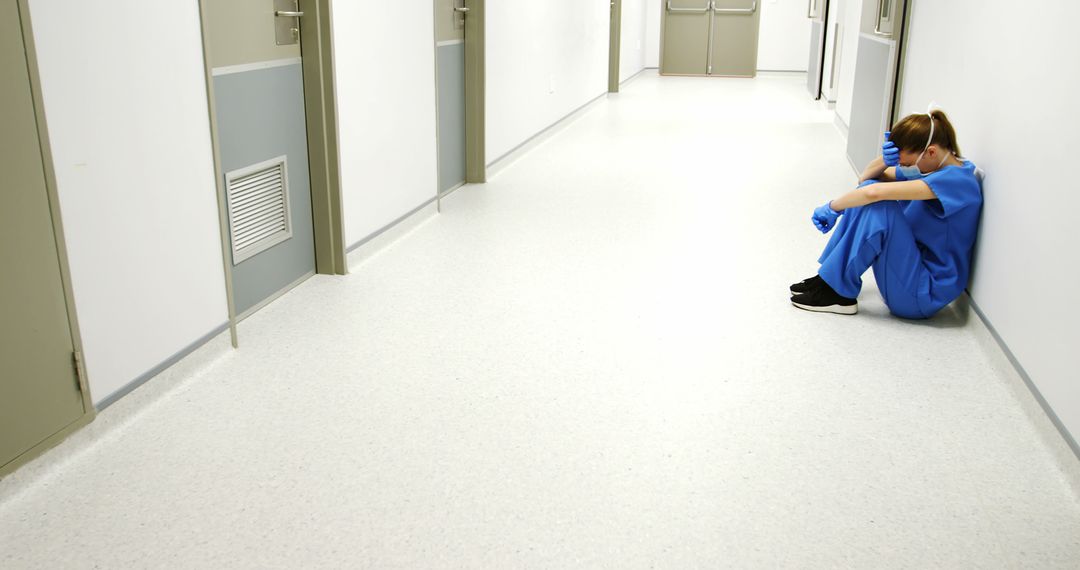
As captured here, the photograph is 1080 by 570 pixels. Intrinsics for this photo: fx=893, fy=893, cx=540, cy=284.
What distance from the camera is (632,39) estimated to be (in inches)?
466

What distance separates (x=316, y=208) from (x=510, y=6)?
106 inches

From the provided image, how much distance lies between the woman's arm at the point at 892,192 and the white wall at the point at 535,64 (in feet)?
9.15

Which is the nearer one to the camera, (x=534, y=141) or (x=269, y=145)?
(x=269, y=145)

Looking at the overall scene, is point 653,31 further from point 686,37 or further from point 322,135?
point 322,135

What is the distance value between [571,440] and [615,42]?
8.76 metres

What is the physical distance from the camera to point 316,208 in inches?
133

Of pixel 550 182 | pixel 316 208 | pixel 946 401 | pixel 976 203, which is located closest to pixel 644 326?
pixel 946 401

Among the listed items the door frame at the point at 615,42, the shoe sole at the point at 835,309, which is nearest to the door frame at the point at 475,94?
the shoe sole at the point at 835,309

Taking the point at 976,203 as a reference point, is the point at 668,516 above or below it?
below

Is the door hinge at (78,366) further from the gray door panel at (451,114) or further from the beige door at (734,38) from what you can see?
the beige door at (734,38)

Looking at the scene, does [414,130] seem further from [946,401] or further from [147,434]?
[946,401]

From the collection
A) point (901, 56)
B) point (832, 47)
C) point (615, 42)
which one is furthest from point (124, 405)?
point (615, 42)

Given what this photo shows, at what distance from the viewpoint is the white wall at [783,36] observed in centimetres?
1318

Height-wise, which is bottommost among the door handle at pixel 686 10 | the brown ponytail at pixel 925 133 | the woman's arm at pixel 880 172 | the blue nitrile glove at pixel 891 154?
the woman's arm at pixel 880 172
